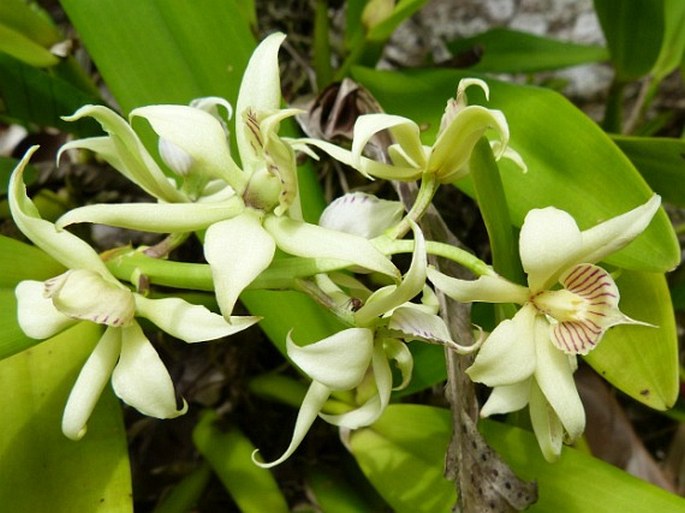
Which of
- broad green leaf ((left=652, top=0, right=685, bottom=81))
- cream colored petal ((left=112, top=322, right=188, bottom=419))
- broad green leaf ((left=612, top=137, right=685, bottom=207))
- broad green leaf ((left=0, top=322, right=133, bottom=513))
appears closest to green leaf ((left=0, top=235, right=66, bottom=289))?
broad green leaf ((left=0, top=322, right=133, bottom=513))

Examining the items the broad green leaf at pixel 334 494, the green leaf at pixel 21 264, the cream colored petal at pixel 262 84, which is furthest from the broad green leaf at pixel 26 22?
the broad green leaf at pixel 334 494

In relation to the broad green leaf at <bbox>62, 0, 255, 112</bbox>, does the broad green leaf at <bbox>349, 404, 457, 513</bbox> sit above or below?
below

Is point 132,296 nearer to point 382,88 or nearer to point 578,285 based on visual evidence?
point 578,285

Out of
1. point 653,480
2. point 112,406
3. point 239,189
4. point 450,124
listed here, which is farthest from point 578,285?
point 653,480

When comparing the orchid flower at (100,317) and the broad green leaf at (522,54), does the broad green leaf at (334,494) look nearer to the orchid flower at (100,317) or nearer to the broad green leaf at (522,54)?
the orchid flower at (100,317)

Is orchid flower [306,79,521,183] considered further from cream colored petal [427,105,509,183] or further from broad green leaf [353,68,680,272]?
broad green leaf [353,68,680,272]
